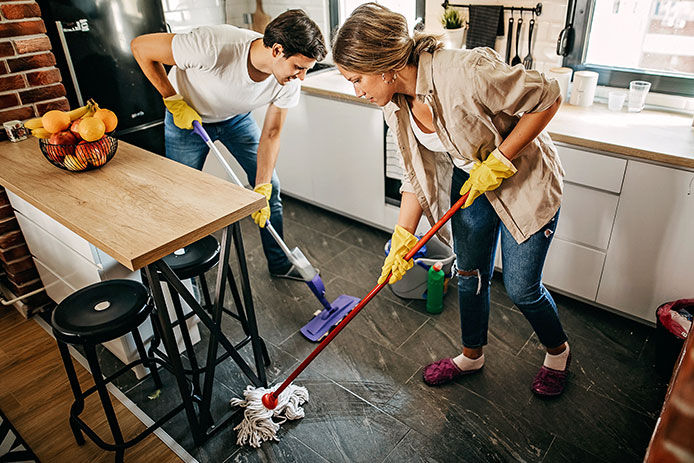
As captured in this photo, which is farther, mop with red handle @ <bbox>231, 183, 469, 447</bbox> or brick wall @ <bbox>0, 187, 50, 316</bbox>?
brick wall @ <bbox>0, 187, 50, 316</bbox>

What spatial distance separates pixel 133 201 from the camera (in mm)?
1531

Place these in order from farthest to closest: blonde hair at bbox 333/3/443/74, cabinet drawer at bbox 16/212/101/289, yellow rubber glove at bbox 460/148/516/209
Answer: cabinet drawer at bbox 16/212/101/289 → yellow rubber glove at bbox 460/148/516/209 → blonde hair at bbox 333/3/443/74

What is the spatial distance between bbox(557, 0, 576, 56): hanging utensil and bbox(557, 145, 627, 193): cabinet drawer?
0.62m

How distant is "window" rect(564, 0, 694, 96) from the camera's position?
214 cm

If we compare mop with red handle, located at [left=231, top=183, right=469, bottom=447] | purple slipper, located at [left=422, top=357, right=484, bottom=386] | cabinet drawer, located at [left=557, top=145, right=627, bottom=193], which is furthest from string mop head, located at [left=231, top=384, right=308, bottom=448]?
cabinet drawer, located at [left=557, top=145, right=627, bottom=193]

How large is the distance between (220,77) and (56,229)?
2.63 ft

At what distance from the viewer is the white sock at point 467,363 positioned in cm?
191

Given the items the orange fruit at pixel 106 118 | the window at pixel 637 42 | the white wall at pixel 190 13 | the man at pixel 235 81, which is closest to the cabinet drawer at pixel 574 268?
the window at pixel 637 42

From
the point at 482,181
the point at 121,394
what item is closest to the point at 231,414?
the point at 121,394

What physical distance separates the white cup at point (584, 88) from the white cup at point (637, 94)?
0.48 ft

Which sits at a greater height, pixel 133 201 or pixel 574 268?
pixel 133 201

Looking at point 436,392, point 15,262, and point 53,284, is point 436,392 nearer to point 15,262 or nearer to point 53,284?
point 53,284

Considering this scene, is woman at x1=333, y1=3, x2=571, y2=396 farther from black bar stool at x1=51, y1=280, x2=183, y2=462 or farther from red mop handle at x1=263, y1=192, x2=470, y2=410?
black bar stool at x1=51, y1=280, x2=183, y2=462

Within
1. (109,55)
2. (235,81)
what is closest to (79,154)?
(235,81)
